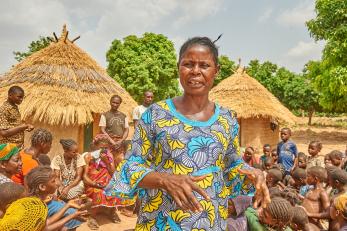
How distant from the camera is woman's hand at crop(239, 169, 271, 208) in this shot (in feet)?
4.93

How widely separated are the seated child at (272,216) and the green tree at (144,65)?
22.1 meters

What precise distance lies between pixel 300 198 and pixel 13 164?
337 centimetres

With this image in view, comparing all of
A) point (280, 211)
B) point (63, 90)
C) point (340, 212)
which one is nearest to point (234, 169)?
point (280, 211)

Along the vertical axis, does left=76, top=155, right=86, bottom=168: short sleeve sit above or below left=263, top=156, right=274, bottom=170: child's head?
above

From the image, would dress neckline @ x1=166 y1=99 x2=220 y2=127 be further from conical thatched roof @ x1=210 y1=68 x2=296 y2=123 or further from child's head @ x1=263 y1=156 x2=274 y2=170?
conical thatched roof @ x1=210 y1=68 x2=296 y2=123

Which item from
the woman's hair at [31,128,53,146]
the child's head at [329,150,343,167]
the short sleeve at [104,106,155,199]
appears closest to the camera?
the short sleeve at [104,106,155,199]

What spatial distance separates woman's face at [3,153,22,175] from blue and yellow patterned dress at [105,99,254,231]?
2.32 m

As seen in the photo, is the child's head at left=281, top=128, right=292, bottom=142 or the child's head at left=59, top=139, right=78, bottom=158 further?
the child's head at left=281, top=128, right=292, bottom=142

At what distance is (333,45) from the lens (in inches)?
712

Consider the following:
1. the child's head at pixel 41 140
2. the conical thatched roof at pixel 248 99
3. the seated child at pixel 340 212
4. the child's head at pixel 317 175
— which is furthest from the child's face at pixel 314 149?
the conical thatched roof at pixel 248 99

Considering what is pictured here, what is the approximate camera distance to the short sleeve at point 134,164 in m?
1.45

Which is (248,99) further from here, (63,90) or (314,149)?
(314,149)

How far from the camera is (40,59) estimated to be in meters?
9.03

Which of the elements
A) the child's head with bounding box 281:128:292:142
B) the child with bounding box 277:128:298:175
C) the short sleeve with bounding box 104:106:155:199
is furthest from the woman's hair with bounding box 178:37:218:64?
the child's head with bounding box 281:128:292:142
